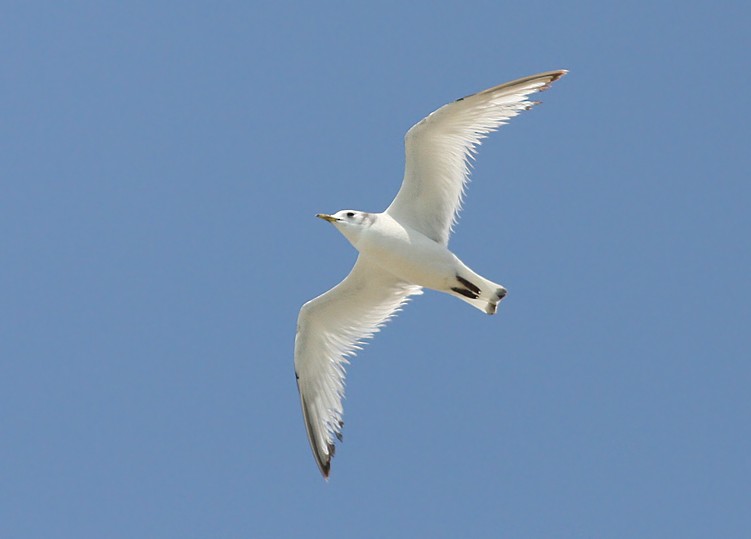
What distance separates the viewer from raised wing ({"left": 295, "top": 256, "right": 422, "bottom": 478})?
13781mm

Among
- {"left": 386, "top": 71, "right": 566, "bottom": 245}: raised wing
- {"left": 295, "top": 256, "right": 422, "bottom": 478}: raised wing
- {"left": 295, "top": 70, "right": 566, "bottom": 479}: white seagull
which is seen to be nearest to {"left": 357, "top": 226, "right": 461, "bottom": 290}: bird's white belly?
{"left": 295, "top": 70, "right": 566, "bottom": 479}: white seagull

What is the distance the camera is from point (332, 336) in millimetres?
13953

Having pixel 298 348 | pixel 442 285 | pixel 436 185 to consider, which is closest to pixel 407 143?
pixel 436 185

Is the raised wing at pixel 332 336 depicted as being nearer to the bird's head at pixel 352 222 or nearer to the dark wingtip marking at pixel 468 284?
the bird's head at pixel 352 222

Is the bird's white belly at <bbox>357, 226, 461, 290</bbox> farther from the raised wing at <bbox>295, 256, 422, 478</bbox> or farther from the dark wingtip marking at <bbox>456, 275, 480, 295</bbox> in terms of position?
the raised wing at <bbox>295, 256, 422, 478</bbox>

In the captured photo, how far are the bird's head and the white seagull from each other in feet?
0.04

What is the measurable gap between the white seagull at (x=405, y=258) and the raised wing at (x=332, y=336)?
0.04ft

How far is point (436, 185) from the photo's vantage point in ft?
43.6

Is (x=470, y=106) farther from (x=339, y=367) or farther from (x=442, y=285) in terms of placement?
(x=339, y=367)

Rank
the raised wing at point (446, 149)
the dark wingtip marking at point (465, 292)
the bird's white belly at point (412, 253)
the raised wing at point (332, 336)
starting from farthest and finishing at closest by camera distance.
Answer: the raised wing at point (332, 336) < the dark wingtip marking at point (465, 292) < the bird's white belly at point (412, 253) < the raised wing at point (446, 149)

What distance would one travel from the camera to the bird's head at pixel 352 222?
13.1 meters

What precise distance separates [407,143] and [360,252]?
4.35ft

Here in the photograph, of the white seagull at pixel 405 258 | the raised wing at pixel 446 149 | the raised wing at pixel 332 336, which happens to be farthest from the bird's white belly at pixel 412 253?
the raised wing at pixel 332 336

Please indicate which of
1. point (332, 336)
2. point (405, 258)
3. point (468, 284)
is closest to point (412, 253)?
point (405, 258)
